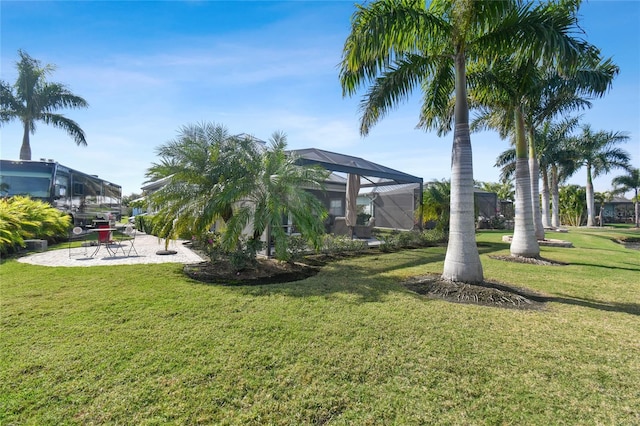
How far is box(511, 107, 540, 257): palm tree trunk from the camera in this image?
9.16 meters

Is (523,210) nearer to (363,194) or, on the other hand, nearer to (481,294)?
(481,294)

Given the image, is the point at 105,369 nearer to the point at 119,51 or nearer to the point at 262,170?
the point at 262,170

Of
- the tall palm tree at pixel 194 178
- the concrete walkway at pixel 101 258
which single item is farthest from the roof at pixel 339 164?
the concrete walkway at pixel 101 258

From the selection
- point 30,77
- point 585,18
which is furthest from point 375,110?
point 30,77

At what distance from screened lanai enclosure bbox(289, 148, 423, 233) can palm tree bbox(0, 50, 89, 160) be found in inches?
743

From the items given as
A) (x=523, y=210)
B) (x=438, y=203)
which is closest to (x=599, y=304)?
(x=523, y=210)

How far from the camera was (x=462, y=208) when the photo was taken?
5.81m

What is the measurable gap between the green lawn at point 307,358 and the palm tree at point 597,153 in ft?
73.6

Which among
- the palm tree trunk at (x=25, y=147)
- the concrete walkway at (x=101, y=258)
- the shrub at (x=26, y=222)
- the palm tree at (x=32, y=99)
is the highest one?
the palm tree at (x=32, y=99)

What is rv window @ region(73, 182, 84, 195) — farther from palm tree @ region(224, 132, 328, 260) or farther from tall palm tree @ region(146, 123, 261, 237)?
palm tree @ region(224, 132, 328, 260)

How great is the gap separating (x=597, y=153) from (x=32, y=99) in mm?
42056

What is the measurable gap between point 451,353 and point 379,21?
17.5ft

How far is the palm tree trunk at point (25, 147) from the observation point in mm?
18609

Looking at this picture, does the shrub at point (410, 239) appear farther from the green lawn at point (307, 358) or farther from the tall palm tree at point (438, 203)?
the green lawn at point (307, 358)
